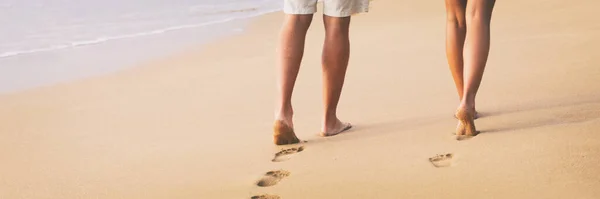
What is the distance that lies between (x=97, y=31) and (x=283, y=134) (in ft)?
14.3

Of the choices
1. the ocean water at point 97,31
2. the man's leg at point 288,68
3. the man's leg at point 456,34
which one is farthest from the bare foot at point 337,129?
the ocean water at point 97,31

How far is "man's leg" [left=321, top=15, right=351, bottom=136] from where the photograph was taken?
122 inches

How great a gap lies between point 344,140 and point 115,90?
2012mm

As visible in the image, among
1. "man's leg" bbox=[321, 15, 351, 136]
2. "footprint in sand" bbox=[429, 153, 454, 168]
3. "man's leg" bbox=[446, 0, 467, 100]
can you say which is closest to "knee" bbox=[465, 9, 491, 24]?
"man's leg" bbox=[446, 0, 467, 100]

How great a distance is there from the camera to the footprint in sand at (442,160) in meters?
2.62

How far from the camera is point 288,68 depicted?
10.3ft

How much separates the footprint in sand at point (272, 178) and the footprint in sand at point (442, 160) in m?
0.49

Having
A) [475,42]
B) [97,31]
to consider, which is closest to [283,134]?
[475,42]

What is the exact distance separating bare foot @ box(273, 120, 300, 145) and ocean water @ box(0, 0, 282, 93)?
7.90 feet

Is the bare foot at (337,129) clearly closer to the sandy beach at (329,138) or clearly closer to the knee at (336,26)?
the sandy beach at (329,138)

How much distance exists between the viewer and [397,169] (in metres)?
2.62

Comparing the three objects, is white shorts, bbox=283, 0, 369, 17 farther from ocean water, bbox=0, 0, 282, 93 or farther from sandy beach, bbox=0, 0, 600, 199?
ocean water, bbox=0, 0, 282, 93

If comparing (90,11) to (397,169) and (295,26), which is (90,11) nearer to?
(295,26)

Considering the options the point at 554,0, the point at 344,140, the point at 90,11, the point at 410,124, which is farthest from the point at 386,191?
the point at 90,11
